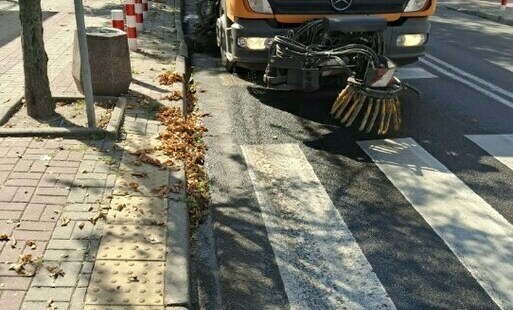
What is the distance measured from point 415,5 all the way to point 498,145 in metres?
1.96

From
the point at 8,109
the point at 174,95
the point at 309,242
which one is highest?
the point at 8,109

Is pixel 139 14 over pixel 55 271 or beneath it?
over

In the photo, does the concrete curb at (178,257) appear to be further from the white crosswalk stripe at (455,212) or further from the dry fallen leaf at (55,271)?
the white crosswalk stripe at (455,212)

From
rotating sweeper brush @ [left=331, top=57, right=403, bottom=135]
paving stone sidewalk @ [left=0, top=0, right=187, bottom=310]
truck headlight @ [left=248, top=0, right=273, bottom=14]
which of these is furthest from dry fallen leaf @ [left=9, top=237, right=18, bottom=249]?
truck headlight @ [left=248, top=0, right=273, bottom=14]

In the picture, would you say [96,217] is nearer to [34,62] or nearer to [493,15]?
[34,62]

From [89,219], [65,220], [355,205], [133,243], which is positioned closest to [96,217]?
[89,219]

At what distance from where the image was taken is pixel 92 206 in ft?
14.3

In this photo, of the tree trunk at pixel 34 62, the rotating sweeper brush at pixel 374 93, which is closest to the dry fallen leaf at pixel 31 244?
the tree trunk at pixel 34 62

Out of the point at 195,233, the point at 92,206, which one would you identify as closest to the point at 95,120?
the point at 92,206

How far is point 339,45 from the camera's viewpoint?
636 cm

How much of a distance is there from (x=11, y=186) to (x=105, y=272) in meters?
1.54

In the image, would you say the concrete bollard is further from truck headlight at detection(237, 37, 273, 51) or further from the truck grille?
the truck grille

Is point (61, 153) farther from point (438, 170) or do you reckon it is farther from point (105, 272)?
point (438, 170)

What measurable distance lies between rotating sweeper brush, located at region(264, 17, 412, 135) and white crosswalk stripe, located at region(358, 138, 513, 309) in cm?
45
